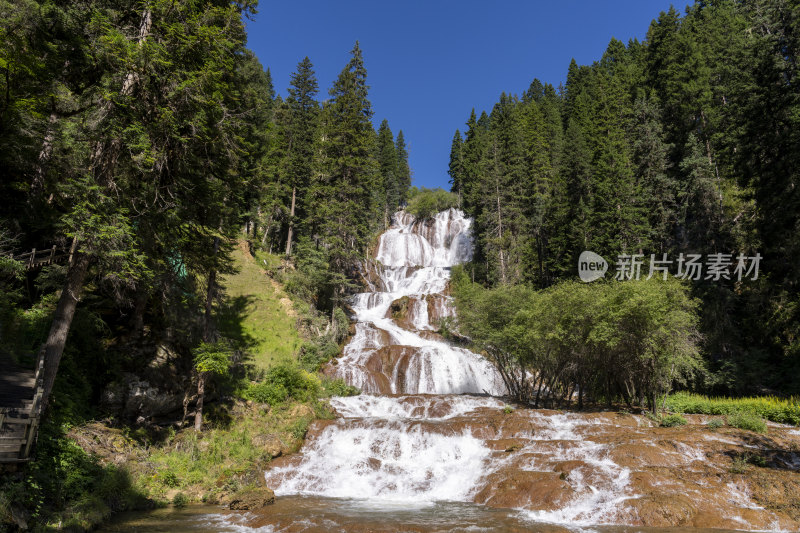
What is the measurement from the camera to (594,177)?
39.4 metres

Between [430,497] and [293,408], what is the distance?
8.95 m

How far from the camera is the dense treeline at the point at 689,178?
79.3 feet

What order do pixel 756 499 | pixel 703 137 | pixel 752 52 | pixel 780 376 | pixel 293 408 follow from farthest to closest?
Result: pixel 703 137, pixel 752 52, pixel 780 376, pixel 293 408, pixel 756 499

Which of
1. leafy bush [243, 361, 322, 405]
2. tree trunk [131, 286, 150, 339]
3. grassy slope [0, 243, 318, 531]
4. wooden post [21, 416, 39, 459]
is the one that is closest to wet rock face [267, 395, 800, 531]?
grassy slope [0, 243, 318, 531]

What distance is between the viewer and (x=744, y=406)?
810 inches

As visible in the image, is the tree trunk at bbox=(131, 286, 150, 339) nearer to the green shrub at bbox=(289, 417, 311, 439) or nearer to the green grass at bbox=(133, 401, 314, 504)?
the green grass at bbox=(133, 401, 314, 504)

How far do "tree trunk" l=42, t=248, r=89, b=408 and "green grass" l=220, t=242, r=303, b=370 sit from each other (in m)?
15.5

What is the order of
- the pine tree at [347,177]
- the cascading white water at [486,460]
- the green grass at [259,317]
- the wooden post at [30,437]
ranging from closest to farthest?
1. the wooden post at [30,437]
2. the cascading white water at [486,460]
3. the green grass at [259,317]
4. the pine tree at [347,177]

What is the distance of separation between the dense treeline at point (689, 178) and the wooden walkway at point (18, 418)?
32664 millimetres

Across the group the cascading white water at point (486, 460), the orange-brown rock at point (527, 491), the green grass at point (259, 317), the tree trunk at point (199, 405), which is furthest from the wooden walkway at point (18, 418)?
the green grass at point (259, 317)

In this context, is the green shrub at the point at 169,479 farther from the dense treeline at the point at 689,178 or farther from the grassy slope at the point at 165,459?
the dense treeline at the point at 689,178

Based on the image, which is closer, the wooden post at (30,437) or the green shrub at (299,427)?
the wooden post at (30,437)

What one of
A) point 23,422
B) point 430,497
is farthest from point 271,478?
point 23,422

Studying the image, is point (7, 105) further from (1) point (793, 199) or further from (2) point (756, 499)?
(1) point (793, 199)
